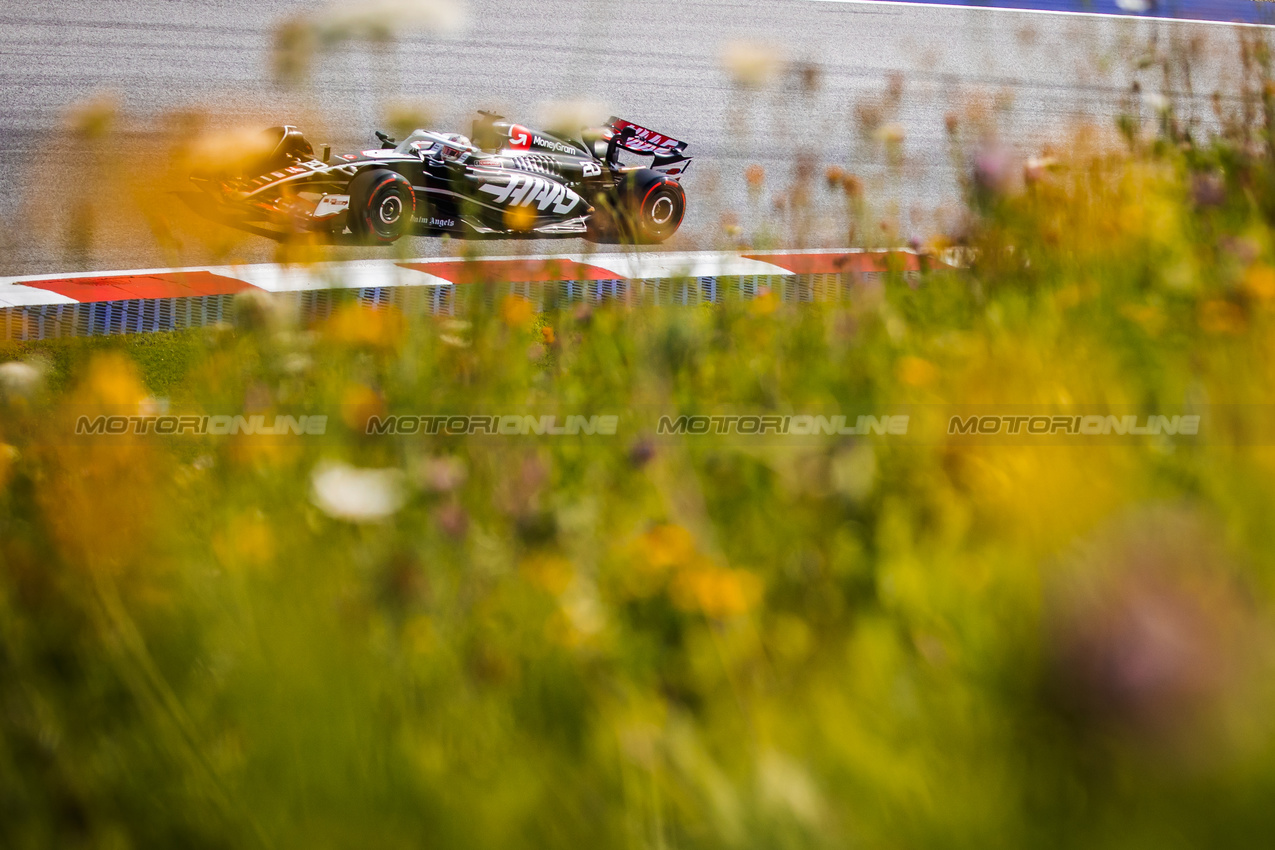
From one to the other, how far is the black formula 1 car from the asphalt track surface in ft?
1.48

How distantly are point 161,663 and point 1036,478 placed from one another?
3.15ft

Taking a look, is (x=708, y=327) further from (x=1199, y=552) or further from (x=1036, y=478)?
(x=1199, y=552)

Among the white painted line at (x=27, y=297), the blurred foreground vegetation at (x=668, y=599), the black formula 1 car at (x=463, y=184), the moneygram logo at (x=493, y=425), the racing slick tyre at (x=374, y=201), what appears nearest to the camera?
the blurred foreground vegetation at (x=668, y=599)

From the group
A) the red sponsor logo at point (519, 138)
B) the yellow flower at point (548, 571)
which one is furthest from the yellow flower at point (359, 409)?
the red sponsor logo at point (519, 138)

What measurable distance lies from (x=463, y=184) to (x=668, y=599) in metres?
4.63

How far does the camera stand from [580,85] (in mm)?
9594

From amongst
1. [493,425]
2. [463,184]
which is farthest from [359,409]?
[463,184]

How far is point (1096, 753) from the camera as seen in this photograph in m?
0.79

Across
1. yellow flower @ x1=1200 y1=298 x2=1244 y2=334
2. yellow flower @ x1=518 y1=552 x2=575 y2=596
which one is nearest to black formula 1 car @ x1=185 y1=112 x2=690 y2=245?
yellow flower @ x1=1200 y1=298 x2=1244 y2=334

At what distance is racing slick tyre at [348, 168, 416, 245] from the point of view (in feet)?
17.1

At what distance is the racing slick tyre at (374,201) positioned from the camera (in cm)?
521

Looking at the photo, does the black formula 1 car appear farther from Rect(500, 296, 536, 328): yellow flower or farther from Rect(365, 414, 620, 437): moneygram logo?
Rect(365, 414, 620, 437): moneygram logo

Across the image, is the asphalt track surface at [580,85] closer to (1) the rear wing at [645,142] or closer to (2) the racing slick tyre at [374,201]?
(2) the racing slick tyre at [374,201]

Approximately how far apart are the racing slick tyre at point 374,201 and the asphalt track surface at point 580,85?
774mm
